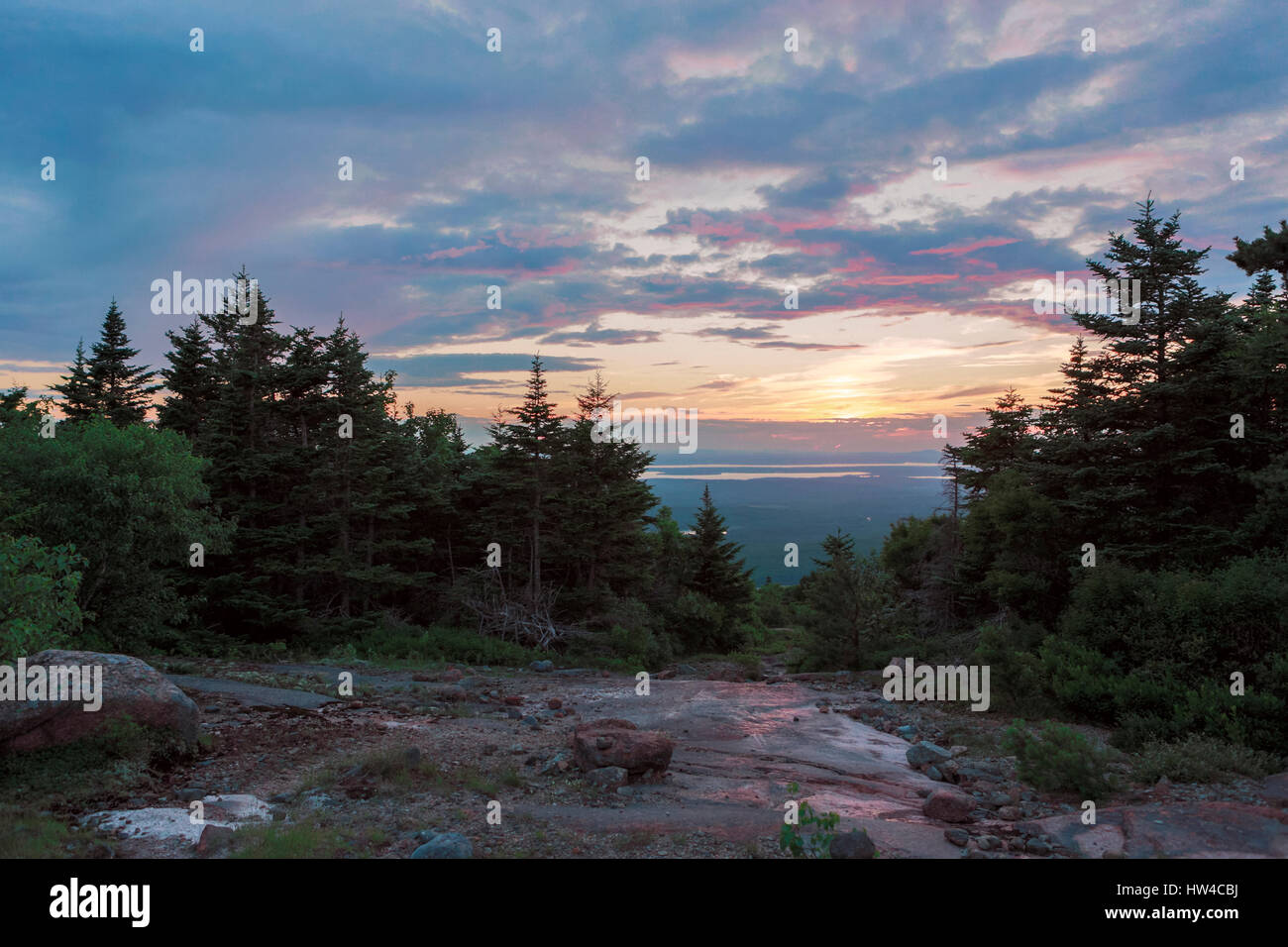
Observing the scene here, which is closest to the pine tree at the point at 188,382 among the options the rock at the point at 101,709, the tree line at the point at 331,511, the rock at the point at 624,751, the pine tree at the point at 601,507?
the tree line at the point at 331,511

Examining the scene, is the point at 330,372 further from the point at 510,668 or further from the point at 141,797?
the point at 141,797

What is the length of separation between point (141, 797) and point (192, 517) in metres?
13.3

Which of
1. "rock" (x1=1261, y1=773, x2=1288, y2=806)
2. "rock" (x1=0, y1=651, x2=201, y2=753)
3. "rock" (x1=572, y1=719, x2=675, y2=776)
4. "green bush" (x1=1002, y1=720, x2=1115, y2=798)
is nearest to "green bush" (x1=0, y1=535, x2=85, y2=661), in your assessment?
"rock" (x1=0, y1=651, x2=201, y2=753)

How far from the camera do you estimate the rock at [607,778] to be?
1051cm

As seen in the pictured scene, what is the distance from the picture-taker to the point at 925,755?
1379 cm

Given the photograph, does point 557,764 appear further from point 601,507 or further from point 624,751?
point 601,507

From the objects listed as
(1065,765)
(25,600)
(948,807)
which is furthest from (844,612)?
(25,600)

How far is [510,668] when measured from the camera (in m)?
25.3

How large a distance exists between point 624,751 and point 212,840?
583 cm

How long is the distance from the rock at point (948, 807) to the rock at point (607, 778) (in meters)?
4.76

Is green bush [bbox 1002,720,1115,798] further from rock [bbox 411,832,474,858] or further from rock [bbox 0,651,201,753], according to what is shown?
rock [bbox 0,651,201,753]

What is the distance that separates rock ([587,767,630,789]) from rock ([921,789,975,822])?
4.76 m

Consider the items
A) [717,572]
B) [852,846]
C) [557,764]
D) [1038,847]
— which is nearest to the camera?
[852,846]
